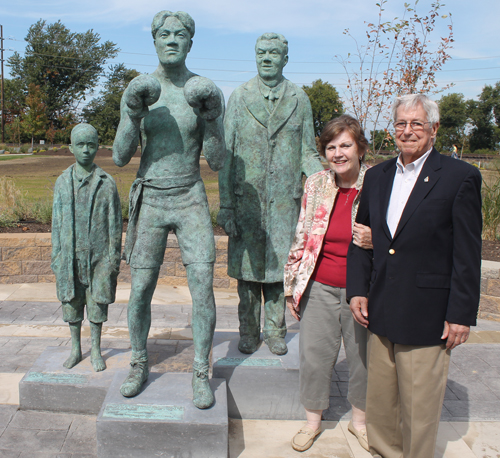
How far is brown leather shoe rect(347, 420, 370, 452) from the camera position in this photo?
3.05 m

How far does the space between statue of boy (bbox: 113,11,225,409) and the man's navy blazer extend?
1037 millimetres

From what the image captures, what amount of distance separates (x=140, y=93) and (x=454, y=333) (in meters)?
2.02

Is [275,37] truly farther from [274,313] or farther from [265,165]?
[274,313]

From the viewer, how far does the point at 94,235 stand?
3.36 metres

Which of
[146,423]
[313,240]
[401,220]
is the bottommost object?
[146,423]

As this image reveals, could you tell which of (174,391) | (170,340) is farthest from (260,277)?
(170,340)

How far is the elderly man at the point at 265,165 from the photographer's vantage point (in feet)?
11.2

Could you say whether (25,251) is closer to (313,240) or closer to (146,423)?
(146,423)

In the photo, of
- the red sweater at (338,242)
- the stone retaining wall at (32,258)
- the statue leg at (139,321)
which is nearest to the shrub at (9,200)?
the stone retaining wall at (32,258)

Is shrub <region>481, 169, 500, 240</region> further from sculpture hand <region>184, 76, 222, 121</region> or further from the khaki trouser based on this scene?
sculpture hand <region>184, 76, 222, 121</region>

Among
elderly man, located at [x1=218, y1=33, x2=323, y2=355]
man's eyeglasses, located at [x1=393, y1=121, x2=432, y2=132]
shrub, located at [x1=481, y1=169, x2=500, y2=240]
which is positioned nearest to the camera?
man's eyeglasses, located at [x1=393, y1=121, x2=432, y2=132]

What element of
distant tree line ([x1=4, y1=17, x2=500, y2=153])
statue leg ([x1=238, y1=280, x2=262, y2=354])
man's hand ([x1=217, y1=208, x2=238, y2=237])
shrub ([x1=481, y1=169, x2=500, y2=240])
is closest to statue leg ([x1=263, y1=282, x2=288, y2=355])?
statue leg ([x1=238, y1=280, x2=262, y2=354])

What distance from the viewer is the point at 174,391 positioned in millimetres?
3070

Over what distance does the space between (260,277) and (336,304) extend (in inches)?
29.5
